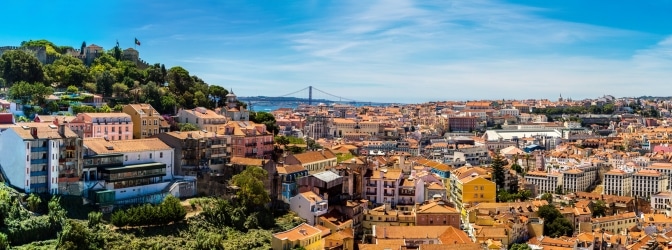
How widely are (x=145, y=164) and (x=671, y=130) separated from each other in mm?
79018

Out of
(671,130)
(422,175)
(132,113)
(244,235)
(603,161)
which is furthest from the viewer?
(671,130)

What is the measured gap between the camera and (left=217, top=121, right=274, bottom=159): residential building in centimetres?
3738

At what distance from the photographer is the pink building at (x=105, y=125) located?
3350 cm

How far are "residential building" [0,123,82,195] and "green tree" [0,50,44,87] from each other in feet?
50.5

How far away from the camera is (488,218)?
35.8 metres

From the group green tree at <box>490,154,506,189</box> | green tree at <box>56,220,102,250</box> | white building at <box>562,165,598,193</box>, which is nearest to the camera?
green tree at <box>56,220,102,250</box>

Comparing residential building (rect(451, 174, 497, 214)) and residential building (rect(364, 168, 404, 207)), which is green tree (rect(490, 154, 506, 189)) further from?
residential building (rect(364, 168, 404, 207))

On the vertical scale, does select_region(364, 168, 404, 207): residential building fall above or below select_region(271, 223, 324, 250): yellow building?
above

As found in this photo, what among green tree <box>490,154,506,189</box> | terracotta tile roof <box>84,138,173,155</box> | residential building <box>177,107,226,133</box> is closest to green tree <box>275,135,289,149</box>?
residential building <box>177,107,226,133</box>

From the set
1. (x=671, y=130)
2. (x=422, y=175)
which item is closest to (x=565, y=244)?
(x=422, y=175)

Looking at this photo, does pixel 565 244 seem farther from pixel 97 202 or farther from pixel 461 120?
pixel 461 120

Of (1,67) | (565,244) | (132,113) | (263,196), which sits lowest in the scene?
(565,244)

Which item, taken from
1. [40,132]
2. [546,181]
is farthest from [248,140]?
[546,181]

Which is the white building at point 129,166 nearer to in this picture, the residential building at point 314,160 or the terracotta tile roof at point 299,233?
the terracotta tile roof at point 299,233
